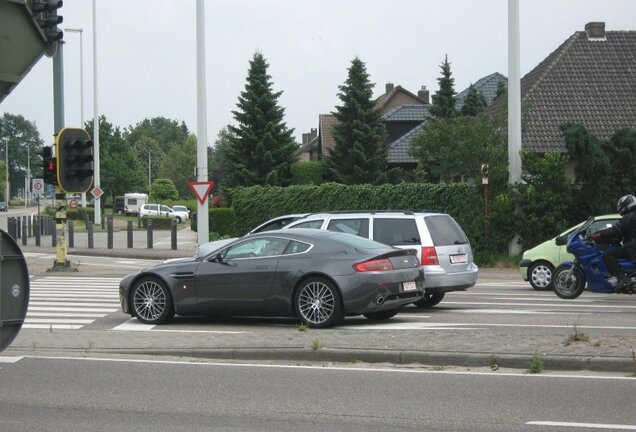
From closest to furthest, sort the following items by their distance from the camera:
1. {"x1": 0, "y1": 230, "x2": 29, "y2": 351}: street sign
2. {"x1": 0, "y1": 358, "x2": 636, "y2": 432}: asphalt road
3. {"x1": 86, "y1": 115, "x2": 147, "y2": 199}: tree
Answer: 1. {"x1": 0, "y1": 230, "x2": 29, "y2": 351}: street sign
2. {"x1": 0, "y1": 358, "x2": 636, "y2": 432}: asphalt road
3. {"x1": 86, "y1": 115, "x2": 147, "y2": 199}: tree

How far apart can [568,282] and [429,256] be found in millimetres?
3078

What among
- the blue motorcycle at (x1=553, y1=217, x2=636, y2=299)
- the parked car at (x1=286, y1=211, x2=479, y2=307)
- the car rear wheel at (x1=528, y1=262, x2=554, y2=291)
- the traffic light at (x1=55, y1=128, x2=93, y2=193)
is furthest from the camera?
the traffic light at (x1=55, y1=128, x2=93, y2=193)

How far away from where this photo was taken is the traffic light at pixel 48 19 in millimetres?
8173

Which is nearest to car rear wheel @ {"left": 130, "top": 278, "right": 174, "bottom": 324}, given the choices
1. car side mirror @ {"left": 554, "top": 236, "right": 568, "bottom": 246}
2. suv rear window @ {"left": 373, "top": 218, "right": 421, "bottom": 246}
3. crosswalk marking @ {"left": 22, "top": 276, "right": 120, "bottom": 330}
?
crosswalk marking @ {"left": 22, "top": 276, "right": 120, "bottom": 330}

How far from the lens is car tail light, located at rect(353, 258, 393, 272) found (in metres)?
13.6

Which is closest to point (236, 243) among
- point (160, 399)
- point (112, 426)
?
point (160, 399)

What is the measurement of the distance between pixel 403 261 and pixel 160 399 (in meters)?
5.68

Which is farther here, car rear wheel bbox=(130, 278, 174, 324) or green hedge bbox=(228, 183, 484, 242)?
green hedge bbox=(228, 183, 484, 242)

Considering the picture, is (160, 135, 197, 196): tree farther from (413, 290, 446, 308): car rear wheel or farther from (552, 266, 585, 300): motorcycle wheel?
(413, 290, 446, 308): car rear wheel

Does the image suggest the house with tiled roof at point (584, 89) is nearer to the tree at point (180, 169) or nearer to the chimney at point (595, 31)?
the chimney at point (595, 31)

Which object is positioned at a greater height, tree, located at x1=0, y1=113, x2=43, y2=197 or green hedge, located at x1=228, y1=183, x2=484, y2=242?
tree, located at x1=0, y1=113, x2=43, y2=197

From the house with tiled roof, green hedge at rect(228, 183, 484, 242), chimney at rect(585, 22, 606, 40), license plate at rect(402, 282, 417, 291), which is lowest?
license plate at rect(402, 282, 417, 291)

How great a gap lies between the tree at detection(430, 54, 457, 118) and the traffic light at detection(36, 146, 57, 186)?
3933 centimetres

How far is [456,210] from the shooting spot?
31531 millimetres
